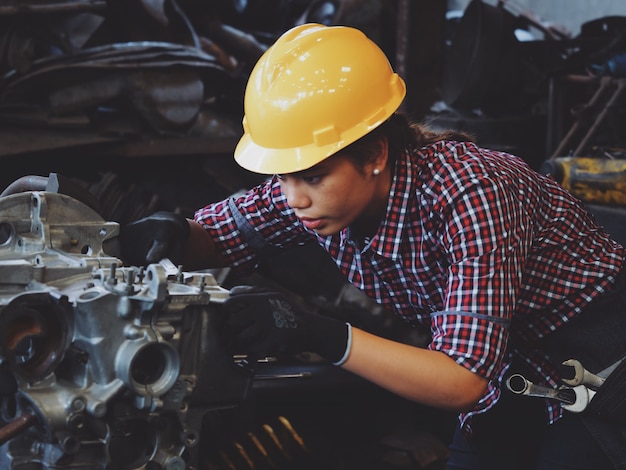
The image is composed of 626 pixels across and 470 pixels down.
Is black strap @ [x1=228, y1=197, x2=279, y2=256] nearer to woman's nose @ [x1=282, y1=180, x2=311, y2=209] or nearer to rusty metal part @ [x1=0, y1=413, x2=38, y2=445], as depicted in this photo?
woman's nose @ [x1=282, y1=180, x2=311, y2=209]

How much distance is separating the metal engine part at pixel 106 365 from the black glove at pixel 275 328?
0.15 ft

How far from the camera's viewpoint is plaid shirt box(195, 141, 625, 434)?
156 cm

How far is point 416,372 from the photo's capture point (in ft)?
5.10

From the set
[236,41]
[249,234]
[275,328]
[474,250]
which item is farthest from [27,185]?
[236,41]

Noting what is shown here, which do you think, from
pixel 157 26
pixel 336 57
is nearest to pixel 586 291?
pixel 336 57

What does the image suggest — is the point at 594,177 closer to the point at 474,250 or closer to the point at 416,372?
the point at 474,250

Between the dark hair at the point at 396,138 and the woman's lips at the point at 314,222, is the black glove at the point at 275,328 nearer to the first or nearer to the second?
the woman's lips at the point at 314,222

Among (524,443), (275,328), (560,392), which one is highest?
(275,328)

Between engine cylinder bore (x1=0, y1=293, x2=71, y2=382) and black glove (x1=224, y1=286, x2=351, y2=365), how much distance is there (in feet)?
0.98

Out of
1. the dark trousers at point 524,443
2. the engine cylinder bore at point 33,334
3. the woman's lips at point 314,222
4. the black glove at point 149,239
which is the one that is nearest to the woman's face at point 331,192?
the woman's lips at point 314,222

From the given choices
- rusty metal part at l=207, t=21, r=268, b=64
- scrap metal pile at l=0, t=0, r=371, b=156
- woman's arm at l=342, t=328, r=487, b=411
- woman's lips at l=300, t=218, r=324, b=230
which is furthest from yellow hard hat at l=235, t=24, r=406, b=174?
rusty metal part at l=207, t=21, r=268, b=64

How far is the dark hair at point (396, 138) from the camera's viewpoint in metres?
1.72

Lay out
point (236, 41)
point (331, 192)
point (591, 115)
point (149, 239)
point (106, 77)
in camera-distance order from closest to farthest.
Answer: point (331, 192), point (149, 239), point (106, 77), point (591, 115), point (236, 41)

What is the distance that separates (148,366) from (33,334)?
216 millimetres
